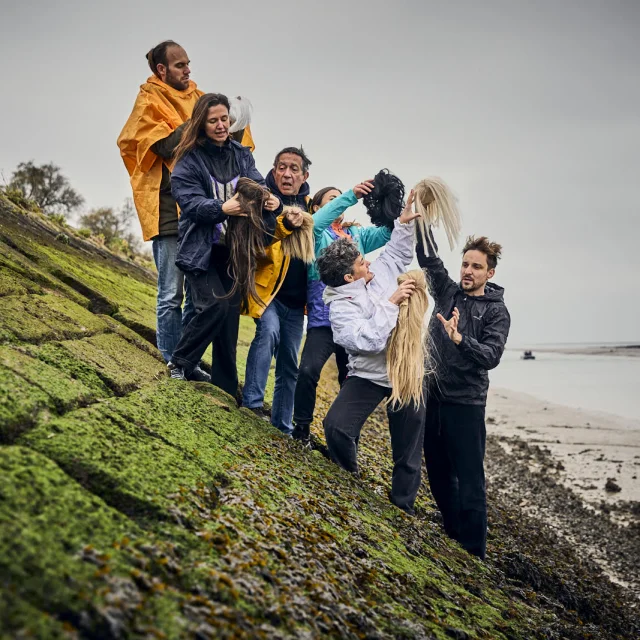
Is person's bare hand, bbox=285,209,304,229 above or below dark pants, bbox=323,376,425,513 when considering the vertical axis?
above

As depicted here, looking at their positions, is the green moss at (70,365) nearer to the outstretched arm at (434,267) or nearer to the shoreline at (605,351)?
the outstretched arm at (434,267)

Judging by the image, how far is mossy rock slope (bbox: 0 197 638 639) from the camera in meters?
2.17

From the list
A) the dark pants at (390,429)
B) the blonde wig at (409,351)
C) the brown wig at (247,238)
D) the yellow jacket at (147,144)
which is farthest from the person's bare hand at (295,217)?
the dark pants at (390,429)

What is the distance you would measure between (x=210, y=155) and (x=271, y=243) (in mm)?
967

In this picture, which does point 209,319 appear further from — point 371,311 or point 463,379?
point 463,379

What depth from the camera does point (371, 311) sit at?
5.17 meters

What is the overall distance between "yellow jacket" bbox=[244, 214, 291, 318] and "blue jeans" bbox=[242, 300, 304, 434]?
0.17 meters

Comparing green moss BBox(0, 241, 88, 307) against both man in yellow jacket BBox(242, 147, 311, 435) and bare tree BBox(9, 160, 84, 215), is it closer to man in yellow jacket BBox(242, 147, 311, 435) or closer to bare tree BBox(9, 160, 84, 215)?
man in yellow jacket BBox(242, 147, 311, 435)

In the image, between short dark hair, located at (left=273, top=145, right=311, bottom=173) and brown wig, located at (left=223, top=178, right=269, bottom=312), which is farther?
short dark hair, located at (left=273, top=145, right=311, bottom=173)

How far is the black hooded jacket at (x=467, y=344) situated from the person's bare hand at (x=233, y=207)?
1.76 meters

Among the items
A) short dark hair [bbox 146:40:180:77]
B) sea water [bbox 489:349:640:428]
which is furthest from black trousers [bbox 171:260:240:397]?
sea water [bbox 489:349:640:428]

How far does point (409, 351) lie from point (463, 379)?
0.64 m

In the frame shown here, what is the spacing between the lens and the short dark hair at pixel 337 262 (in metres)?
5.11

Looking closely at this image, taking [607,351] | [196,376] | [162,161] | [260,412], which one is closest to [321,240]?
[162,161]
